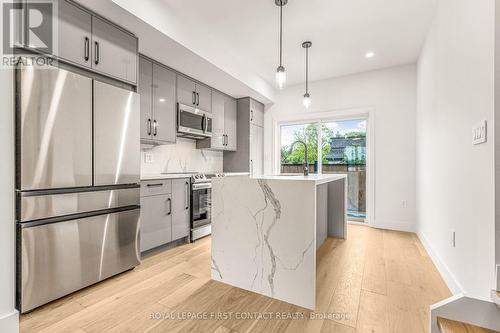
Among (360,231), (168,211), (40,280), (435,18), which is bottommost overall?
(360,231)

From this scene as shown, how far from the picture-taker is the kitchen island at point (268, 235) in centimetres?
169

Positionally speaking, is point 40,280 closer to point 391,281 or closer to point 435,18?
point 391,281

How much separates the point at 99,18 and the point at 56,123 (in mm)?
A: 1049

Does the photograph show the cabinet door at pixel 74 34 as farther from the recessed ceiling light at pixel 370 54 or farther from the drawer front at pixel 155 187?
the recessed ceiling light at pixel 370 54

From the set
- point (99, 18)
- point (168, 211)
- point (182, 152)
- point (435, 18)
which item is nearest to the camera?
point (99, 18)

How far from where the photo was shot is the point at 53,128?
1.73 metres

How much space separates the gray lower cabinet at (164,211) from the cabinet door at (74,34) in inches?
50.7

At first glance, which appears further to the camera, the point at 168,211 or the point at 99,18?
the point at 168,211

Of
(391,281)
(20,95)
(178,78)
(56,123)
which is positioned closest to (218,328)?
(391,281)

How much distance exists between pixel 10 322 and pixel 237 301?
1.42 meters

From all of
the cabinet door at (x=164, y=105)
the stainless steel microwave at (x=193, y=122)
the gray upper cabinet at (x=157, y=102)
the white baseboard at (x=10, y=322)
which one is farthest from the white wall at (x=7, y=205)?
the stainless steel microwave at (x=193, y=122)

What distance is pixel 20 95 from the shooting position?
5.18 feet

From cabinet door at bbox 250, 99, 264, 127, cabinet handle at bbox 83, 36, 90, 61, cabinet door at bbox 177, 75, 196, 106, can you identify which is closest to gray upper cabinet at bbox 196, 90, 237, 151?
cabinet door at bbox 250, 99, 264, 127

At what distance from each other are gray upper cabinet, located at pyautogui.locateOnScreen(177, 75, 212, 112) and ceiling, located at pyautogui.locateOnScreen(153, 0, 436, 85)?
2.15 feet
